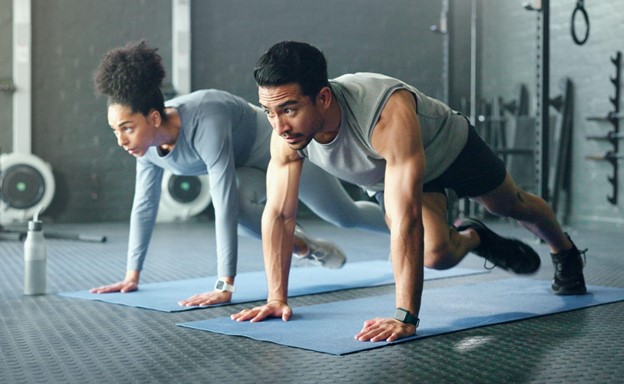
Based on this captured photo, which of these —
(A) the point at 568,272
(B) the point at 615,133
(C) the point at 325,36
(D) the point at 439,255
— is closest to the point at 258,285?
(D) the point at 439,255

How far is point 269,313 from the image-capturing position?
2432 millimetres

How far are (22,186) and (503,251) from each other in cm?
446

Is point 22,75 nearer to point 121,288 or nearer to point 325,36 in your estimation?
point 325,36

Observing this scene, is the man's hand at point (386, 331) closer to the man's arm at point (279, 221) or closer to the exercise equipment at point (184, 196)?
the man's arm at point (279, 221)

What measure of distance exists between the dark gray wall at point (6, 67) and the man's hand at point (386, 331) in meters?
5.14

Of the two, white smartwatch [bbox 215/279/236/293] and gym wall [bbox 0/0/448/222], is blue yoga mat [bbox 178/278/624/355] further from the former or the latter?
gym wall [bbox 0/0/448/222]

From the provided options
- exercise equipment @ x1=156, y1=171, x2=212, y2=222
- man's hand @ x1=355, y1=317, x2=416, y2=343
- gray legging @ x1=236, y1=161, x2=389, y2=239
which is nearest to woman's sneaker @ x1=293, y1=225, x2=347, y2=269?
gray legging @ x1=236, y1=161, x2=389, y2=239

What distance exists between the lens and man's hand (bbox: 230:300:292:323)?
2.41 meters

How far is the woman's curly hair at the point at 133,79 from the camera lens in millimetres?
2672

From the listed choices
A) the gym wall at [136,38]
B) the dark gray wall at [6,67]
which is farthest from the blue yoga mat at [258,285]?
the dark gray wall at [6,67]

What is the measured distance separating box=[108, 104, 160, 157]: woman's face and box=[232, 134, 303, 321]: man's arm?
51 centimetres

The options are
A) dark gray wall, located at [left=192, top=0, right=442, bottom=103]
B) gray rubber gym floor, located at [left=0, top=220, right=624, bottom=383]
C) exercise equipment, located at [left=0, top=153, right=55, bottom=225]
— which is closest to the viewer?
gray rubber gym floor, located at [left=0, top=220, right=624, bottom=383]

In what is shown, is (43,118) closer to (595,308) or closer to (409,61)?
(409,61)

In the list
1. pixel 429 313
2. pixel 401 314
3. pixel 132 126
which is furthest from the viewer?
pixel 132 126
